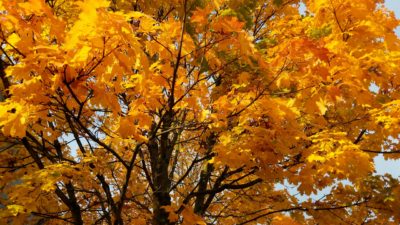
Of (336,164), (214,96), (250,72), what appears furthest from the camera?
(214,96)

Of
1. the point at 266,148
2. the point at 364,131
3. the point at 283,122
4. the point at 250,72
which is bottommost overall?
the point at 266,148

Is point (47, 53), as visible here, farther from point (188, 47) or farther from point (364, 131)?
point (364, 131)

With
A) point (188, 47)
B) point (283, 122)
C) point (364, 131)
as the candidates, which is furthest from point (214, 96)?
point (364, 131)

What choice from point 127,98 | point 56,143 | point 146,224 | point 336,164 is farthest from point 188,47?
point 146,224

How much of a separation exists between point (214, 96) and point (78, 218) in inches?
106

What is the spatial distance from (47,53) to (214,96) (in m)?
2.85

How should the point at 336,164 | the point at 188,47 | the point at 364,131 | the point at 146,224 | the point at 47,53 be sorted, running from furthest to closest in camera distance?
the point at 146,224
the point at 364,131
the point at 336,164
the point at 188,47
the point at 47,53

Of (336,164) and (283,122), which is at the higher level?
(283,122)

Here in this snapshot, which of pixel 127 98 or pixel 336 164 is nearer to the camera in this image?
pixel 336 164

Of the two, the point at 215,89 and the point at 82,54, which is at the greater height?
the point at 215,89

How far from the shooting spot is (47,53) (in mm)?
2818

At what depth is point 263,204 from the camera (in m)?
7.75

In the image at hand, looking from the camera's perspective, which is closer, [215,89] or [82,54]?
[82,54]

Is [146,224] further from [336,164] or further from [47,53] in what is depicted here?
[47,53]
